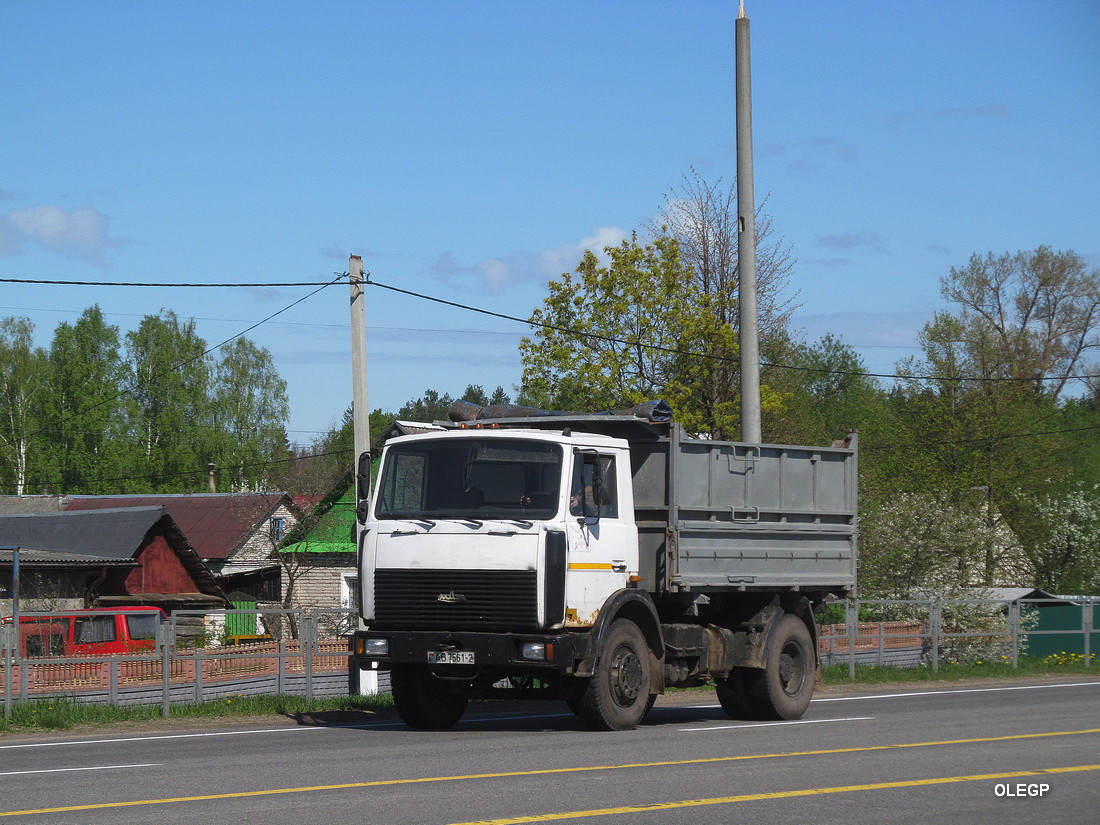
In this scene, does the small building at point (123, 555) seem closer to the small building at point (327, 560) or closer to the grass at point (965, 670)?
the small building at point (327, 560)

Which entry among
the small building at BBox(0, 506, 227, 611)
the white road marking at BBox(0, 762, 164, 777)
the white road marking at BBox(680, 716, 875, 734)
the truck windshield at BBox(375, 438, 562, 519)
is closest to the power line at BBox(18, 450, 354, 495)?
the small building at BBox(0, 506, 227, 611)

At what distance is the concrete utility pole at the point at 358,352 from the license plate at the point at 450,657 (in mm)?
6691

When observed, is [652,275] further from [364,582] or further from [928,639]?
[364,582]

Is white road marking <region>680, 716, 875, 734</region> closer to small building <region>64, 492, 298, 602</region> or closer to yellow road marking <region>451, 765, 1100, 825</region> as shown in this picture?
yellow road marking <region>451, 765, 1100, 825</region>

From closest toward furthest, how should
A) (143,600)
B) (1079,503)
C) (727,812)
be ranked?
1. (727,812)
2. (143,600)
3. (1079,503)

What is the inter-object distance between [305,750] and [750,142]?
38.8ft

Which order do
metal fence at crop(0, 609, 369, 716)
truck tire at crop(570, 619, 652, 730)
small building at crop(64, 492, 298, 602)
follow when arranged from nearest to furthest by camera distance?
truck tire at crop(570, 619, 652, 730), metal fence at crop(0, 609, 369, 716), small building at crop(64, 492, 298, 602)

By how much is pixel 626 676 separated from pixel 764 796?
184 inches

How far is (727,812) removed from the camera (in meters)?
7.91

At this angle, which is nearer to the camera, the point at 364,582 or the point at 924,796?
the point at 924,796

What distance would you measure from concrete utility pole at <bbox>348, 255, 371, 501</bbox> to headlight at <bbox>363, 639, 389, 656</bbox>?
6.17 metres

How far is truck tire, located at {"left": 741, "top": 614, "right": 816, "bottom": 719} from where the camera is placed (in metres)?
15.1

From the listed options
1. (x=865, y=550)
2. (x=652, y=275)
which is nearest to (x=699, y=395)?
(x=652, y=275)

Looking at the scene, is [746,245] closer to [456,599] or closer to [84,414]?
[456,599]
